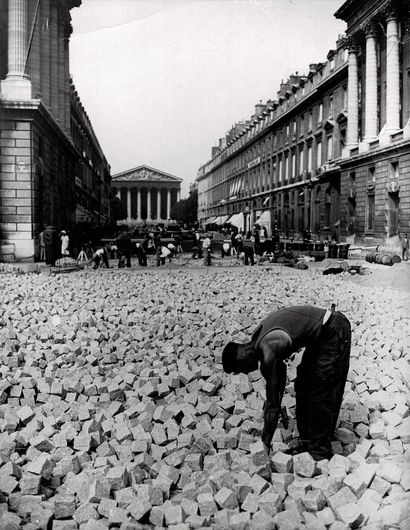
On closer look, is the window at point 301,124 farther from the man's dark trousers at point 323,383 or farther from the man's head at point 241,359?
the man's head at point 241,359

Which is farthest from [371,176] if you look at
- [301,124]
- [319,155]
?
[301,124]

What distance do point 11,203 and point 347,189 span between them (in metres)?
22.2

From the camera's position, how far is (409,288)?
15.0m

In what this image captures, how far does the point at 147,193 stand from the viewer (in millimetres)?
148625

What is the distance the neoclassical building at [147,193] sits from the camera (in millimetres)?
144625

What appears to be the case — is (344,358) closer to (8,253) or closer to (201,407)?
(201,407)

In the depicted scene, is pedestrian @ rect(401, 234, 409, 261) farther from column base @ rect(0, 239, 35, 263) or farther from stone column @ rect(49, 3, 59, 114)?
stone column @ rect(49, 3, 59, 114)

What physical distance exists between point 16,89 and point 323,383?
70.4 feet

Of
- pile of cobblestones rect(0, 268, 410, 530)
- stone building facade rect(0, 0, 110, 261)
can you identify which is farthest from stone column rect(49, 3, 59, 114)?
pile of cobblestones rect(0, 268, 410, 530)

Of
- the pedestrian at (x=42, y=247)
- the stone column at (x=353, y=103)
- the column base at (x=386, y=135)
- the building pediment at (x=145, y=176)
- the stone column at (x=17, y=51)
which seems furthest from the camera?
the building pediment at (x=145, y=176)

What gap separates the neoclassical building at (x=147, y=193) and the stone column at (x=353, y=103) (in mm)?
108614

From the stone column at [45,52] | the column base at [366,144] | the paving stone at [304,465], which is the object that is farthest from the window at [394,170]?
the paving stone at [304,465]

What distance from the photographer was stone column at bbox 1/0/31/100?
22.6 meters

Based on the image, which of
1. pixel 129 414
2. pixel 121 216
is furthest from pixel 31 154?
pixel 121 216
